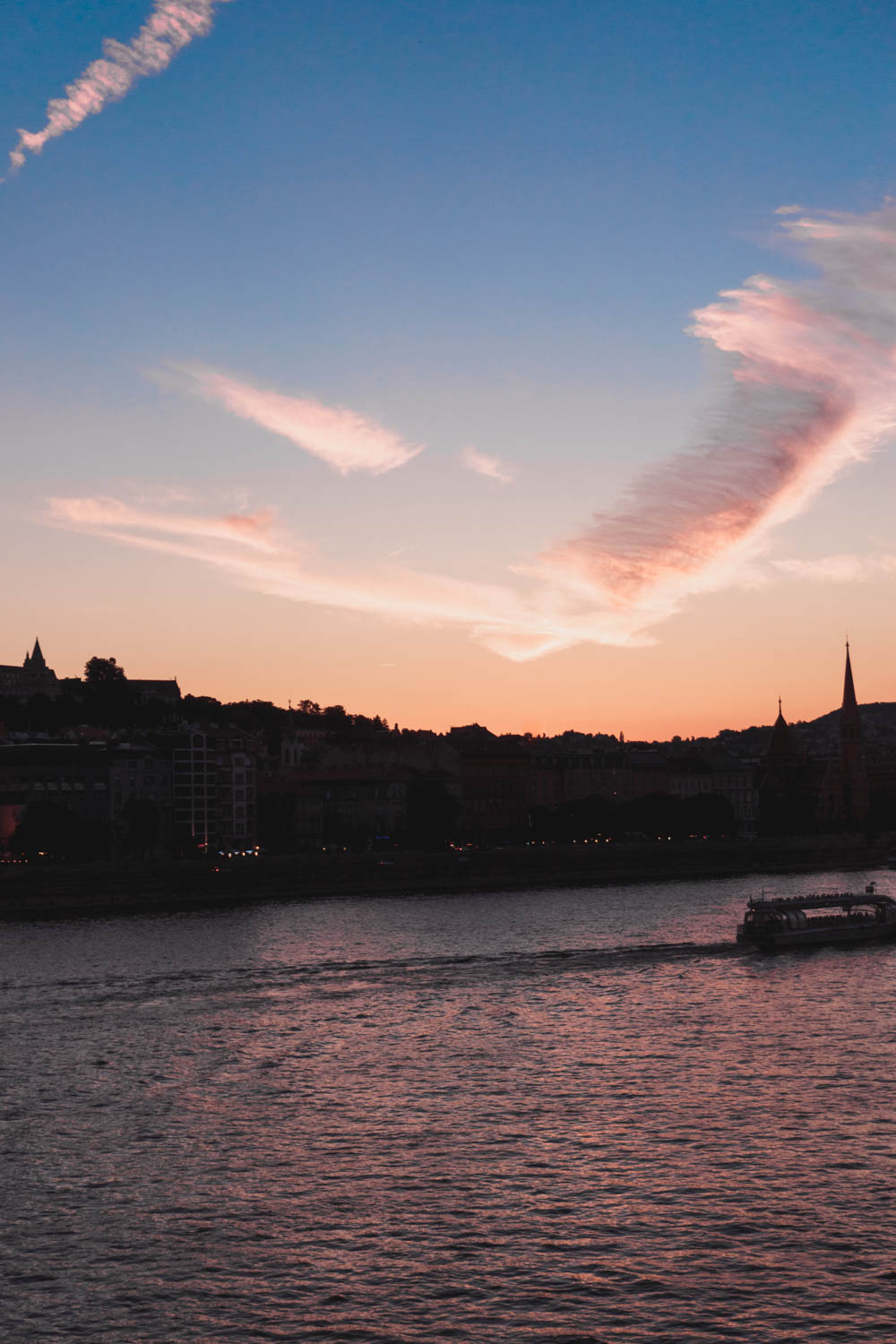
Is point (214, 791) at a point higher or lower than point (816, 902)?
higher

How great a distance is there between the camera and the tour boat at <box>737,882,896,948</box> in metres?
80.6

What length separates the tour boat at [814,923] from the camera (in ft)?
265

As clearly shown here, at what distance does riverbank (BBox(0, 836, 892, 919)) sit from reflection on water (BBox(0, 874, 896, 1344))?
3830 cm

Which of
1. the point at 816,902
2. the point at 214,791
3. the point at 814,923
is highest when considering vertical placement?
the point at 214,791

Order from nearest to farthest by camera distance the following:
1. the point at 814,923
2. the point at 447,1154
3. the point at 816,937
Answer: the point at 447,1154 → the point at 816,937 → the point at 814,923

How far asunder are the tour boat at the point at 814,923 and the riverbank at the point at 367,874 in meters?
40.0

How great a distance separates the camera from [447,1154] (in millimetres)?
35375

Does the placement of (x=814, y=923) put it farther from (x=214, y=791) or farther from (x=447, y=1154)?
(x=214, y=791)

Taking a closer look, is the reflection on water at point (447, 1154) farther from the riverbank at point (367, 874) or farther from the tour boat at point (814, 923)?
the riverbank at point (367, 874)

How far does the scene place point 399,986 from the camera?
2473 inches

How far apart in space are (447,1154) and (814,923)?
5583 centimetres

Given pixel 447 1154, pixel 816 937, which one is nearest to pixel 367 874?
pixel 816 937

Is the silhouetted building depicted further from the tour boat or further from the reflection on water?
the reflection on water

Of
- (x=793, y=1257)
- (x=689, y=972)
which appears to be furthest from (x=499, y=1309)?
(x=689, y=972)
